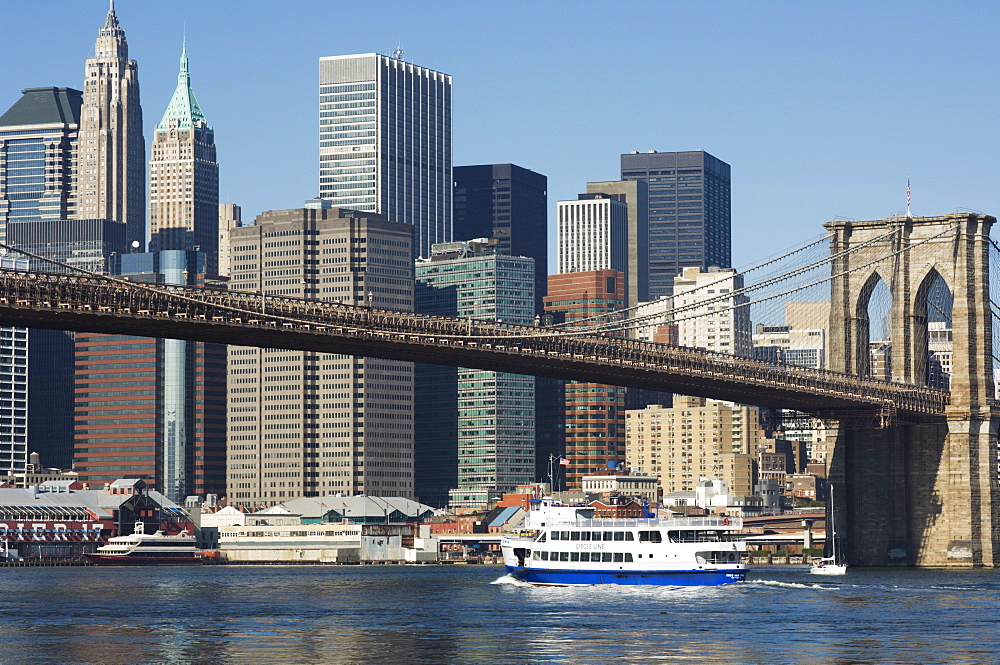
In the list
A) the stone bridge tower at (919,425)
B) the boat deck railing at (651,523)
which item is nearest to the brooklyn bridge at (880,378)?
the stone bridge tower at (919,425)

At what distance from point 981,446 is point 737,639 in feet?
177

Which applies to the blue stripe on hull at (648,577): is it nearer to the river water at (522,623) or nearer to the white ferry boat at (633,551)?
the white ferry boat at (633,551)

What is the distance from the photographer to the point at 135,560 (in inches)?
7210

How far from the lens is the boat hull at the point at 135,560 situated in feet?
599

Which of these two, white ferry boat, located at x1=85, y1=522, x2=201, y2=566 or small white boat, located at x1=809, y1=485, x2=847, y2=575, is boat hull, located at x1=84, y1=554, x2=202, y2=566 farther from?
small white boat, located at x1=809, y1=485, x2=847, y2=575

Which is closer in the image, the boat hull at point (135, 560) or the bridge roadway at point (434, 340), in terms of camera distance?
the bridge roadway at point (434, 340)

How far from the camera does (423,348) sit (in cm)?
9488

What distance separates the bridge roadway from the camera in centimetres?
8212

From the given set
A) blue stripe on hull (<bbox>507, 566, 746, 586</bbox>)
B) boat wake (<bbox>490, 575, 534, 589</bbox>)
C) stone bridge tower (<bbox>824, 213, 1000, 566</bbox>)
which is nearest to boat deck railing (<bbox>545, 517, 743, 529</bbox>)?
blue stripe on hull (<bbox>507, 566, 746, 586</bbox>)

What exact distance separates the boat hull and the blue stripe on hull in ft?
326

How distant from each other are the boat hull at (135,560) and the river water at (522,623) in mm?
80968

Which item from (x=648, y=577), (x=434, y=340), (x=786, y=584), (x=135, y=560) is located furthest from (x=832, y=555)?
(x=135, y=560)

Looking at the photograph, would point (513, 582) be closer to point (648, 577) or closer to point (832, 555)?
point (648, 577)

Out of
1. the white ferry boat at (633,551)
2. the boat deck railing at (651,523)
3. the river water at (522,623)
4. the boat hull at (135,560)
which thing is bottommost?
the boat hull at (135,560)
